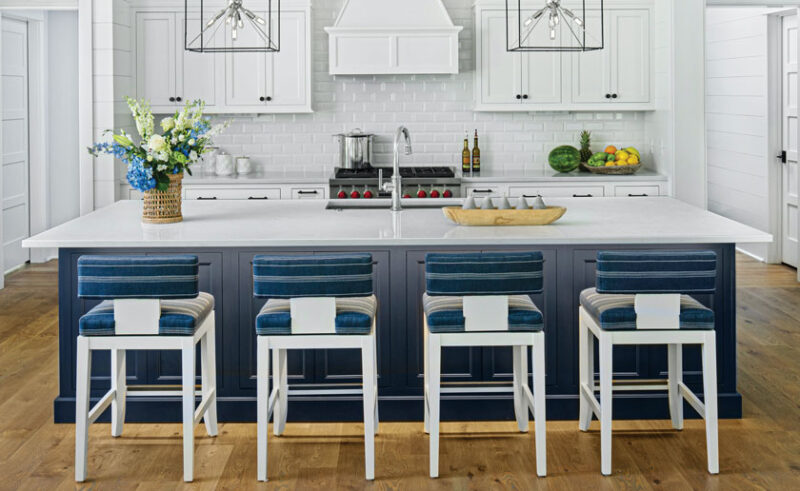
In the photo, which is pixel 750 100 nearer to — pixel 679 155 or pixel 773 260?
pixel 773 260

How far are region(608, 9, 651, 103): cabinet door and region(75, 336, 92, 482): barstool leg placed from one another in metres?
5.10

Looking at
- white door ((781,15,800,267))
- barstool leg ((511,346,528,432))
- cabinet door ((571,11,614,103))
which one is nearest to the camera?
barstool leg ((511,346,528,432))

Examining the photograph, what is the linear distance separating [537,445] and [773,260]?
5.68 metres

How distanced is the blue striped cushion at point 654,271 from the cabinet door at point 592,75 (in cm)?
388

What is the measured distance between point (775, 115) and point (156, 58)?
5.45 metres

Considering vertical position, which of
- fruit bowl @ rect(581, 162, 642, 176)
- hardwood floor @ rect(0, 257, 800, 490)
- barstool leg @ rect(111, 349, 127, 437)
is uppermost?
fruit bowl @ rect(581, 162, 642, 176)

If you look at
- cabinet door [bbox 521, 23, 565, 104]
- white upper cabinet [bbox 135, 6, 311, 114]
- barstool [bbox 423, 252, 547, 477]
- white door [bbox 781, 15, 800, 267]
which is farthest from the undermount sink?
white door [bbox 781, 15, 800, 267]

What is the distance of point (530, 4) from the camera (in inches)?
292

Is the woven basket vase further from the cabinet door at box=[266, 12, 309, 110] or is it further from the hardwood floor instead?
the cabinet door at box=[266, 12, 309, 110]

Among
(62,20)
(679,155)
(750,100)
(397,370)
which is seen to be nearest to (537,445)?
(397,370)

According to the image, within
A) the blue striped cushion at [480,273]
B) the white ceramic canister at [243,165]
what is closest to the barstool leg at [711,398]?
the blue striped cushion at [480,273]

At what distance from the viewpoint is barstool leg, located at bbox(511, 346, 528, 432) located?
439cm

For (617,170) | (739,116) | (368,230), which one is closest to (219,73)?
(617,170)

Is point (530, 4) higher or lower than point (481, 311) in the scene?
higher
